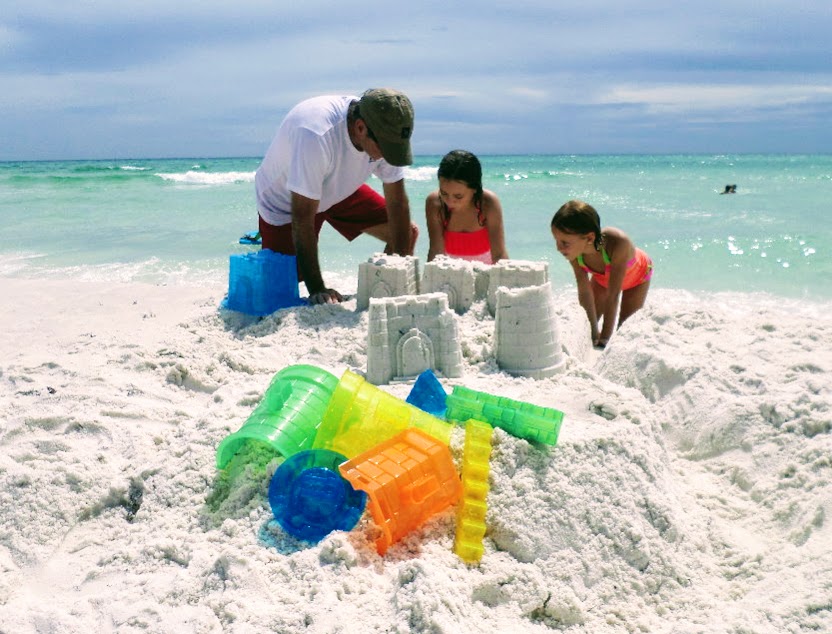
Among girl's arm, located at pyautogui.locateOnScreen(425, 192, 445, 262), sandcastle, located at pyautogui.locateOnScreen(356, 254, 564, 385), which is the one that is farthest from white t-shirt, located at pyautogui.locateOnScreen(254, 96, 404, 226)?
sandcastle, located at pyautogui.locateOnScreen(356, 254, 564, 385)

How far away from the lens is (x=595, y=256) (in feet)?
13.7

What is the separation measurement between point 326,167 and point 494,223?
3.66ft

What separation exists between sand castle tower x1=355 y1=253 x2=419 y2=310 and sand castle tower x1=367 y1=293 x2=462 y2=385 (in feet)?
2.66

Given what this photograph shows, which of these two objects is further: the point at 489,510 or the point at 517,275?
the point at 517,275

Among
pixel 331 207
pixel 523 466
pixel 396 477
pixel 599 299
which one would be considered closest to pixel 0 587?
pixel 396 477

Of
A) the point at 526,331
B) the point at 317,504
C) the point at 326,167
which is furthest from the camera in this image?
the point at 326,167

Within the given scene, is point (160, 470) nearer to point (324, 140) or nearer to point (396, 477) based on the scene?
point (396, 477)

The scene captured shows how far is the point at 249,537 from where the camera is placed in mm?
1805

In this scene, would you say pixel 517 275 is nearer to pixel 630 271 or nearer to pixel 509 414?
pixel 509 414

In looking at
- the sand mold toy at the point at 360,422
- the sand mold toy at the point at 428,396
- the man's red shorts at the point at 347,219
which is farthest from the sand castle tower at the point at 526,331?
the man's red shorts at the point at 347,219

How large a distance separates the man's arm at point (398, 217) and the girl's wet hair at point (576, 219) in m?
0.97

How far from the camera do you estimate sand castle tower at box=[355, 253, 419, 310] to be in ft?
11.2

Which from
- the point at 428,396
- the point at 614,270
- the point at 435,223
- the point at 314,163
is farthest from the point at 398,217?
the point at 428,396

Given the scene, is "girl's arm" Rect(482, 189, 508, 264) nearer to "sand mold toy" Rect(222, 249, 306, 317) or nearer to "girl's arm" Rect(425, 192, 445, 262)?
"girl's arm" Rect(425, 192, 445, 262)
